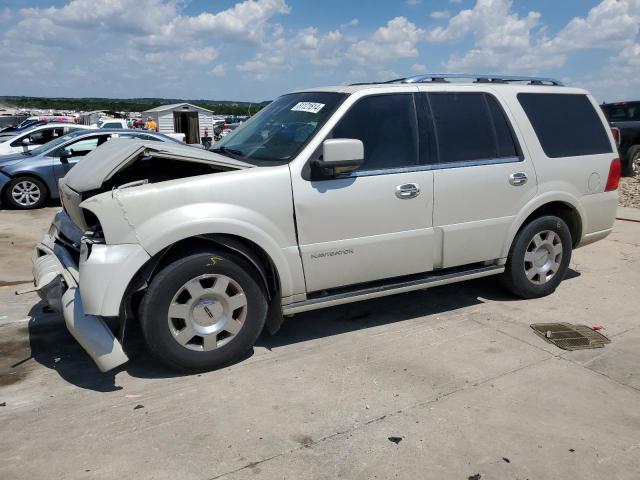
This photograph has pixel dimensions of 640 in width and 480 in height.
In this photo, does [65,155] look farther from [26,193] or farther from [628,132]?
[628,132]

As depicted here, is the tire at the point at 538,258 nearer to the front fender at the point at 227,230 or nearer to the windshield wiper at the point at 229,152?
the front fender at the point at 227,230

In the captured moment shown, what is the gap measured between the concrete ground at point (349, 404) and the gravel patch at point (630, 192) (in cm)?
662

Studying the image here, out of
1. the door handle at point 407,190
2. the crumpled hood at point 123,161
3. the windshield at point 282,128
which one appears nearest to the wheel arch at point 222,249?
the crumpled hood at point 123,161

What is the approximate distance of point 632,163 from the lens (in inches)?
544

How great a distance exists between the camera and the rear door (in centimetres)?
452

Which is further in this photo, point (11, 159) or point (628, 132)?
point (628, 132)

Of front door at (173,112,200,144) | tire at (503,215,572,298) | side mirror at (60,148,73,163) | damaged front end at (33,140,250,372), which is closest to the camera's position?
damaged front end at (33,140,250,372)

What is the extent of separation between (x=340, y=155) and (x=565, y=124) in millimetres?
2582

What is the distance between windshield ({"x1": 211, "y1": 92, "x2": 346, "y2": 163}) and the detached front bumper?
4.97ft

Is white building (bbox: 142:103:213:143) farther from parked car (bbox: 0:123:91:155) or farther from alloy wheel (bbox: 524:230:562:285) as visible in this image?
alloy wheel (bbox: 524:230:562:285)

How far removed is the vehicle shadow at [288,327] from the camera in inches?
154

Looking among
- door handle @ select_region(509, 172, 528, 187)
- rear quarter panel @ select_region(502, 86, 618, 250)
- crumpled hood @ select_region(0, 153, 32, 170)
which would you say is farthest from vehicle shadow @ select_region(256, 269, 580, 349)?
crumpled hood @ select_region(0, 153, 32, 170)

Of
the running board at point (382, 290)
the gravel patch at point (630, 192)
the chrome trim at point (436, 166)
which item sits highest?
the chrome trim at point (436, 166)

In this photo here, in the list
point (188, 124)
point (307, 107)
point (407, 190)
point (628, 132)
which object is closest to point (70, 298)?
point (307, 107)
